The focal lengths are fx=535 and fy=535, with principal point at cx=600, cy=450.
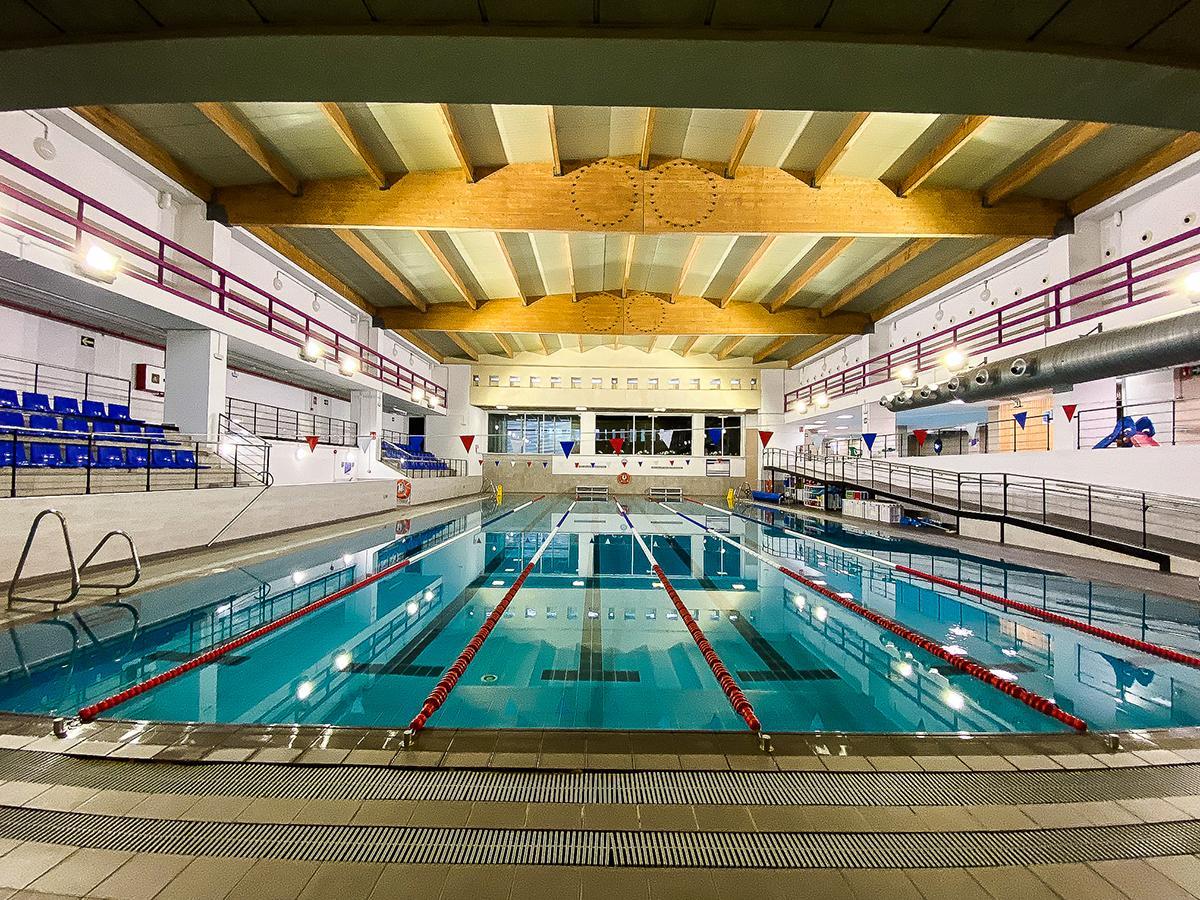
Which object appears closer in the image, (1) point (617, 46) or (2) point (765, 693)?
(1) point (617, 46)

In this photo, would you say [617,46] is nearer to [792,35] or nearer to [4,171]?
[792,35]

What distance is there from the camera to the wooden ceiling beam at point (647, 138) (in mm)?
7230

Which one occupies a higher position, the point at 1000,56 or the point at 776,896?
the point at 1000,56

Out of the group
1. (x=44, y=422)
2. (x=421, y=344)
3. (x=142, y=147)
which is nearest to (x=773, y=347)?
(x=421, y=344)

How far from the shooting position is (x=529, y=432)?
77.5 feet

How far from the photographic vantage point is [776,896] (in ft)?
5.22

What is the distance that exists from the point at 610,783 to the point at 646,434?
21596 mm

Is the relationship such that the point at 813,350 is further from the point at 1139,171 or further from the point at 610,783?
the point at 610,783

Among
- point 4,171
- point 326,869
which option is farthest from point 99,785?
point 4,171

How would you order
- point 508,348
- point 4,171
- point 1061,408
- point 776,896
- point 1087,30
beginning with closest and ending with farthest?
point 776,896 → point 1087,30 → point 4,171 → point 1061,408 → point 508,348

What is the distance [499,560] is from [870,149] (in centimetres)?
797

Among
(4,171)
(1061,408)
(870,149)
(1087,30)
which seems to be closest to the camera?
(1087,30)

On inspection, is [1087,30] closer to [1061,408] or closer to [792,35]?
[792,35]

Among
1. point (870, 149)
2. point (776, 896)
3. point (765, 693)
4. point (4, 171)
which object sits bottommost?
point (765, 693)
